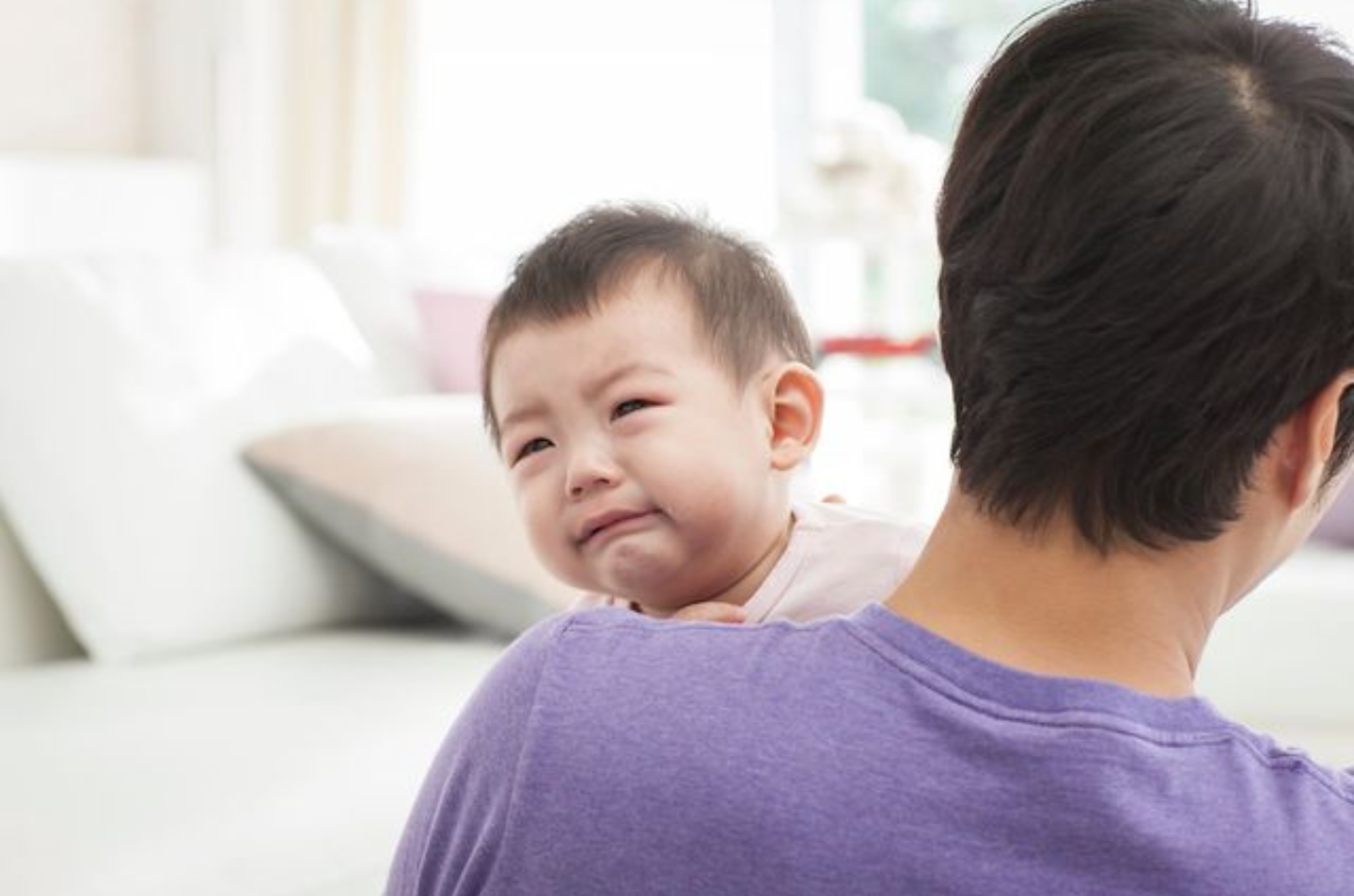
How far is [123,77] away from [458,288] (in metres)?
2.42

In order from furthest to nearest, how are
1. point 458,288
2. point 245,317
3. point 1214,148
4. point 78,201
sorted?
point 78,201, point 458,288, point 245,317, point 1214,148

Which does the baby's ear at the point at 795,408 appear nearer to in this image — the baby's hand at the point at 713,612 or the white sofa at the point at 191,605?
the baby's hand at the point at 713,612

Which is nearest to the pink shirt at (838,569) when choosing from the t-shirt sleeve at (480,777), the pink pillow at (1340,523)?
the t-shirt sleeve at (480,777)

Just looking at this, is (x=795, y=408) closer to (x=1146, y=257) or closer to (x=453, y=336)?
(x=1146, y=257)

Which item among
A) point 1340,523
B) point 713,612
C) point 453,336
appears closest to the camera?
point 713,612

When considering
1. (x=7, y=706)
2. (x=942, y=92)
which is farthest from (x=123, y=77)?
(x=7, y=706)

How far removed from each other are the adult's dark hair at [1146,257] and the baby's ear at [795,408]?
1.63 feet

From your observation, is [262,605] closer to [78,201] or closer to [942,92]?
[78,201]

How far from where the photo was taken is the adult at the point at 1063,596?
88 cm

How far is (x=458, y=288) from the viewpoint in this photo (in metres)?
3.29

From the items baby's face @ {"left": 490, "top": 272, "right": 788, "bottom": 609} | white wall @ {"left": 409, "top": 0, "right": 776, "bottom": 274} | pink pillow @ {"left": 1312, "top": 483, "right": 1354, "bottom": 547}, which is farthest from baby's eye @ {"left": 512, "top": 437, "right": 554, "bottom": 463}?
white wall @ {"left": 409, "top": 0, "right": 776, "bottom": 274}

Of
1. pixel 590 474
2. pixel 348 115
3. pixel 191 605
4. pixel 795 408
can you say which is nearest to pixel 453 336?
pixel 191 605

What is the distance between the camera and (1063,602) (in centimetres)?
93

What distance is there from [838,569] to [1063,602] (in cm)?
Result: 41
